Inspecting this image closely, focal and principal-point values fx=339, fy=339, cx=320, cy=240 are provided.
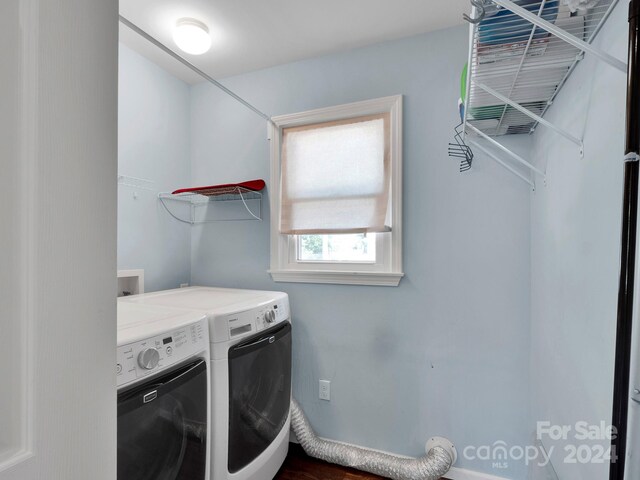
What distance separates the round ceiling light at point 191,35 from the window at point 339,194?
1.86 feet

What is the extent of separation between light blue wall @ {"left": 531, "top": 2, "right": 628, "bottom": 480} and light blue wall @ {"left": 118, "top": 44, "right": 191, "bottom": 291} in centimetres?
206

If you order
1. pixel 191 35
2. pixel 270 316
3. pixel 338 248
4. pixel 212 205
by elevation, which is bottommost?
pixel 270 316

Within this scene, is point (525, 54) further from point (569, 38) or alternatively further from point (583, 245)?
point (583, 245)

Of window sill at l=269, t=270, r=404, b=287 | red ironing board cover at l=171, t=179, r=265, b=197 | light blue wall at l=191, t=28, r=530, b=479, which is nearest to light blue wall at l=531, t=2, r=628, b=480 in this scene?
light blue wall at l=191, t=28, r=530, b=479

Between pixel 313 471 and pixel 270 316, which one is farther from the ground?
pixel 270 316

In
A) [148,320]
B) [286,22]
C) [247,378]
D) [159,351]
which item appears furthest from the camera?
[286,22]

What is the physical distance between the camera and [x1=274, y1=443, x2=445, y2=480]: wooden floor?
5.75 feet

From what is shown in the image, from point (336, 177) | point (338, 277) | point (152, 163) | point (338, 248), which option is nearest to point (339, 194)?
point (336, 177)

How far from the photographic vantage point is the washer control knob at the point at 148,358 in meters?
0.96

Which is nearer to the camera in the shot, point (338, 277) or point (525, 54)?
point (525, 54)

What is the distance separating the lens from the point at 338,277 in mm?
1950

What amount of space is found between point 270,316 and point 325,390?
0.70 metres

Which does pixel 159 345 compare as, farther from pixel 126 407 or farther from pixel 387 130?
pixel 387 130

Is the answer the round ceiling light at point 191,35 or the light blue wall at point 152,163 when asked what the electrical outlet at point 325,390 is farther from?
the round ceiling light at point 191,35
